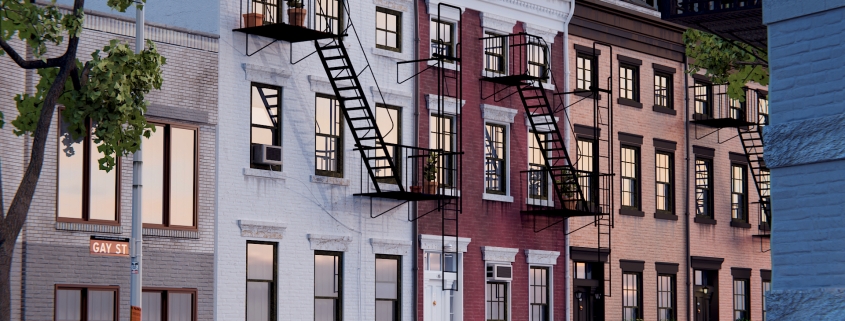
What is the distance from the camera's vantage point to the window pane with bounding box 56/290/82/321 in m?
23.1

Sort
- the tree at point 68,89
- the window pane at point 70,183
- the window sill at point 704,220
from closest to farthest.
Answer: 1. the tree at point 68,89
2. the window pane at point 70,183
3. the window sill at point 704,220

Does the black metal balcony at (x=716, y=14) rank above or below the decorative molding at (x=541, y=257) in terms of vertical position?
above

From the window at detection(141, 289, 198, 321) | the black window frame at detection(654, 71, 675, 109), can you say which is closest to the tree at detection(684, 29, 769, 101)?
the black window frame at detection(654, 71, 675, 109)

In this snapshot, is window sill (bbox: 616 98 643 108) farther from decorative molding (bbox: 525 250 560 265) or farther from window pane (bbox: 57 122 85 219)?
window pane (bbox: 57 122 85 219)

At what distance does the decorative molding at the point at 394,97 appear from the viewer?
29.6m

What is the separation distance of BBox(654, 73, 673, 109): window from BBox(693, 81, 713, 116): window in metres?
0.90

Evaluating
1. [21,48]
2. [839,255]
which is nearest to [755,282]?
[21,48]

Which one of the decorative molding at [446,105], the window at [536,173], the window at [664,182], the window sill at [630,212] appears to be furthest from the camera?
the window at [664,182]

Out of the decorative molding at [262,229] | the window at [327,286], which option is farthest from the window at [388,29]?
the decorative molding at [262,229]

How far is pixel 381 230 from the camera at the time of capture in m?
29.5

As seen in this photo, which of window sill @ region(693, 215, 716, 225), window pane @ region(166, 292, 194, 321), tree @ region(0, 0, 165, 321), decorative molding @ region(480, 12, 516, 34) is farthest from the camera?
window sill @ region(693, 215, 716, 225)

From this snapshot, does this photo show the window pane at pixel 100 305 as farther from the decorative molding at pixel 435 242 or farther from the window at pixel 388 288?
the decorative molding at pixel 435 242

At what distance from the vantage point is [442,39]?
3158cm

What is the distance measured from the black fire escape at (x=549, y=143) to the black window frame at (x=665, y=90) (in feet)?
9.38
